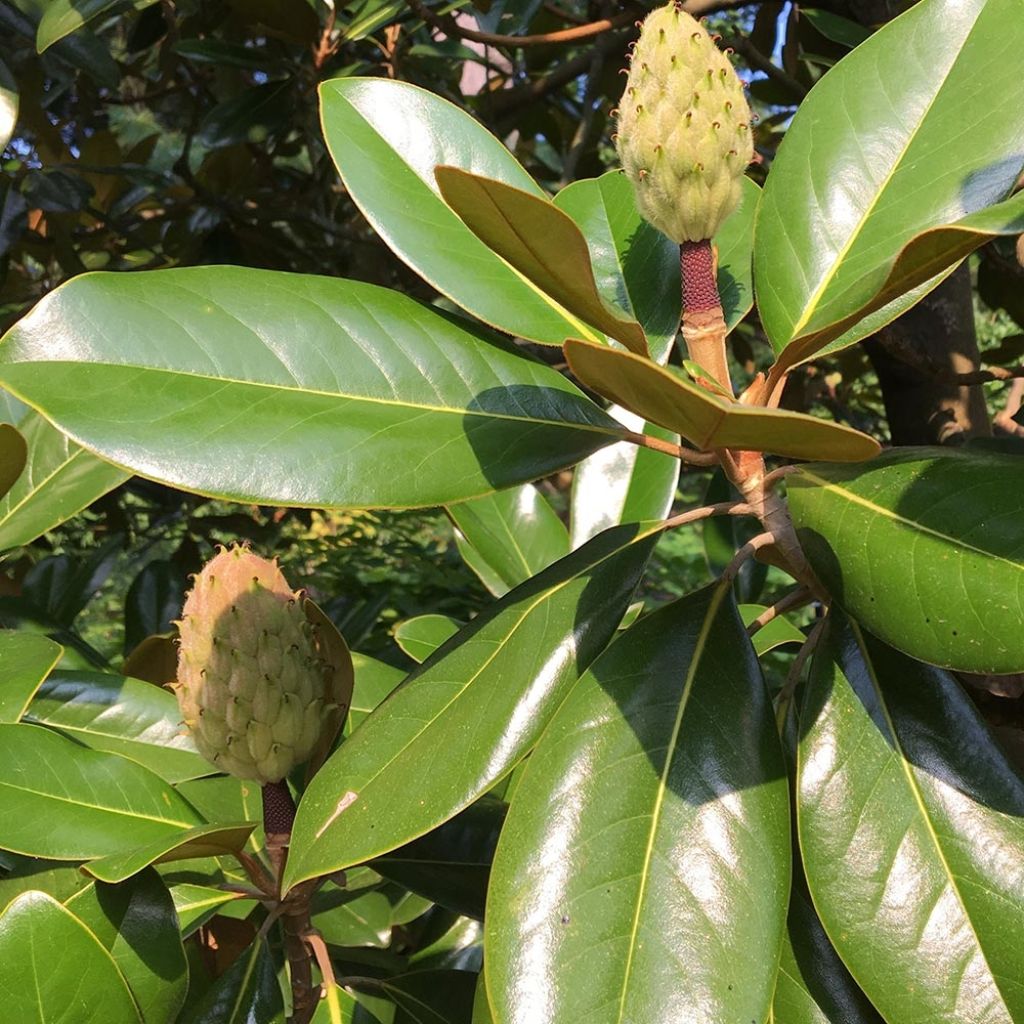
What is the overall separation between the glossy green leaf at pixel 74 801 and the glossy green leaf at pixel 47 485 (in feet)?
1.12

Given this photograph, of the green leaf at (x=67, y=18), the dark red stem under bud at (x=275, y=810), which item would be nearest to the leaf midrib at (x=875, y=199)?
the dark red stem under bud at (x=275, y=810)

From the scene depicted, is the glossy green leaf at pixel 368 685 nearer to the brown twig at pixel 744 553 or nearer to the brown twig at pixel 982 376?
the brown twig at pixel 744 553

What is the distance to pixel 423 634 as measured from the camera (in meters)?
1.35

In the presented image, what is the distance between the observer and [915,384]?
1.83 meters

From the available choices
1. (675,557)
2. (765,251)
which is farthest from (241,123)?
(675,557)

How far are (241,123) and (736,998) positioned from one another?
1959 mm

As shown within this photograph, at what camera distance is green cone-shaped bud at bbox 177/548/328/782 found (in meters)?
0.94

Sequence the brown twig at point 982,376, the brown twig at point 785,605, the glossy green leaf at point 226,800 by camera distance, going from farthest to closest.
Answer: the brown twig at point 982,376
the glossy green leaf at point 226,800
the brown twig at point 785,605

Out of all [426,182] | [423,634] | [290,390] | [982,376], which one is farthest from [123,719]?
[982,376]

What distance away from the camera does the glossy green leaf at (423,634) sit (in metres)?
1.32

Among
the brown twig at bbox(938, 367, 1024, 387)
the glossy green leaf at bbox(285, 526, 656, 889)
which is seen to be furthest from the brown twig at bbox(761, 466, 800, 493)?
the brown twig at bbox(938, 367, 1024, 387)

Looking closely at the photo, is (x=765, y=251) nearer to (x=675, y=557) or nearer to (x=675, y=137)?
(x=675, y=137)

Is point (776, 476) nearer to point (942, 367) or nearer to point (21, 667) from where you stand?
point (21, 667)

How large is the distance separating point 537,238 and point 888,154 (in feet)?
1.46
